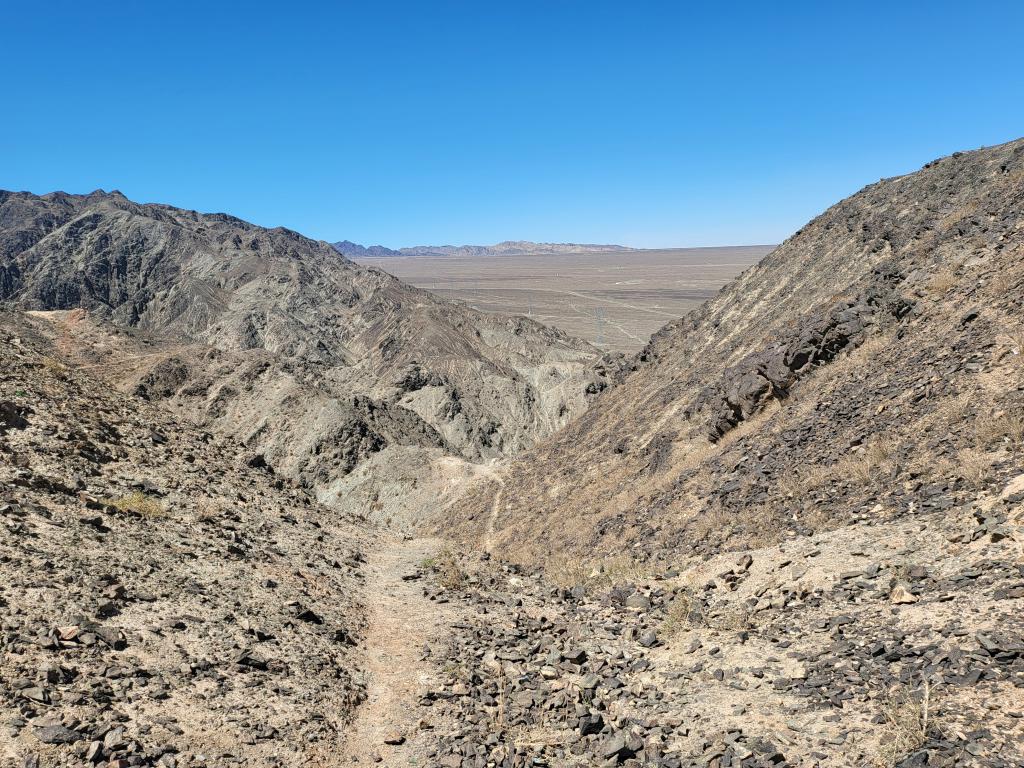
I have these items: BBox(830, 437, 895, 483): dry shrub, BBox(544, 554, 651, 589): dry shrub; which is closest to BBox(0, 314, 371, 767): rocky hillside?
BBox(544, 554, 651, 589): dry shrub

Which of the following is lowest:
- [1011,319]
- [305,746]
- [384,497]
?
[384,497]

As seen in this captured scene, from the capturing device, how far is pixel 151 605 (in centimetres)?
760

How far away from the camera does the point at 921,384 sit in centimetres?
1103

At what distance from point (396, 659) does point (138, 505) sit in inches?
202

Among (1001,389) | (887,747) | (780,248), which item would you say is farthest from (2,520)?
(780,248)

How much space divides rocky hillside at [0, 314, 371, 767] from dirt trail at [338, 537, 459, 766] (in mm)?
228

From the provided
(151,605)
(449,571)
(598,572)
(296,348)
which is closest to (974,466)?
(598,572)

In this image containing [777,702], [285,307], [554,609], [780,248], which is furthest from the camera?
[285,307]

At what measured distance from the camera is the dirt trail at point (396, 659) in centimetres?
631

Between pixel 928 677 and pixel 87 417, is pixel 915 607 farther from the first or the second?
pixel 87 417

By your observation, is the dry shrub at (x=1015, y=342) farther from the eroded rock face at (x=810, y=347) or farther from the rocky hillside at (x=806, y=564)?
the eroded rock face at (x=810, y=347)

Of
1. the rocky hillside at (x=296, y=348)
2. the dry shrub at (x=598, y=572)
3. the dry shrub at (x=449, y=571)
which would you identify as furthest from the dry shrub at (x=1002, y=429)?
the rocky hillside at (x=296, y=348)

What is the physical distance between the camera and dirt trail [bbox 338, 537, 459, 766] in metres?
6.31

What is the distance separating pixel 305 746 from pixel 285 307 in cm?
7016
